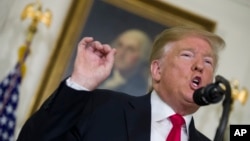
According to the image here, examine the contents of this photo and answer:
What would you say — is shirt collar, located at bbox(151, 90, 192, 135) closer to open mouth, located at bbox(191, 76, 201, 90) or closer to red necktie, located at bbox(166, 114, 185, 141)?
red necktie, located at bbox(166, 114, 185, 141)

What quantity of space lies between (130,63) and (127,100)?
232 cm

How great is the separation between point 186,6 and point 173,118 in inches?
112

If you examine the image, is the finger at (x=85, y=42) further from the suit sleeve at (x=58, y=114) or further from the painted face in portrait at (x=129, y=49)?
the painted face in portrait at (x=129, y=49)

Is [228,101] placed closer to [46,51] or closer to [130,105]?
[130,105]

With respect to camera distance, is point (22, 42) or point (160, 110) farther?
point (22, 42)

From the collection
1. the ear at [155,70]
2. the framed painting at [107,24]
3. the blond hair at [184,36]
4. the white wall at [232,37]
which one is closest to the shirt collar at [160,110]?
the ear at [155,70]

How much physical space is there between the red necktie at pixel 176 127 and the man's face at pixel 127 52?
2284 mm

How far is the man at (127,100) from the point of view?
1.42 m

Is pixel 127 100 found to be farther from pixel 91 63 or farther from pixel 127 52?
pixel 127 52

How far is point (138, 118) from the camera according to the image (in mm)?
1587

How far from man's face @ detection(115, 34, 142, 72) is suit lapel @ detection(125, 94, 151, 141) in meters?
2.22

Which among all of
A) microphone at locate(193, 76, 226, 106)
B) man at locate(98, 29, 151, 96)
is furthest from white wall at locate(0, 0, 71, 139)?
microphone at locate(193, 76, 226, 106)

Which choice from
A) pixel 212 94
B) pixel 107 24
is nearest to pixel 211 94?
pixel 212 94

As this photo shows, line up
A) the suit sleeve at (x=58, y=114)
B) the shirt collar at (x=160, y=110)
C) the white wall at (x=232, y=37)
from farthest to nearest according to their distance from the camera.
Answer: the white wall at (x=232, y=37) < the shirt collar at (x=160, y=110) < the suit sleeve at (x=58, y=114)
